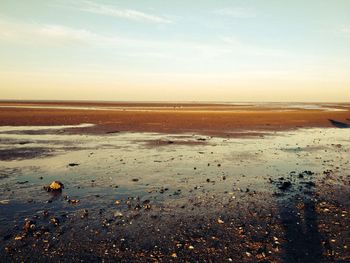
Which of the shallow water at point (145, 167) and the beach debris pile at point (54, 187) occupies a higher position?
the beach debris pile at point (54, 187)

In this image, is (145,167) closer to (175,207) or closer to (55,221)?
(175,207)

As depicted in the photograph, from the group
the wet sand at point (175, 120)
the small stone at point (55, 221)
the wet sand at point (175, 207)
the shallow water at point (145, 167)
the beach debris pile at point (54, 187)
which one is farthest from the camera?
the wet sand at point (175, 120)

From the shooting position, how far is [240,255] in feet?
27.2

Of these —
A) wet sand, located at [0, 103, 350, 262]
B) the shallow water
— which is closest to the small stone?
wet sand, located at [0, 103, 350, 262]

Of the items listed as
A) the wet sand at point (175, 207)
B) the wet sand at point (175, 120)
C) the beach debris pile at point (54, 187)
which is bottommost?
the wet sand at point (175, 207)

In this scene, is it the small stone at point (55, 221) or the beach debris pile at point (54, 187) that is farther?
the beach debris pile at point (54, 187)

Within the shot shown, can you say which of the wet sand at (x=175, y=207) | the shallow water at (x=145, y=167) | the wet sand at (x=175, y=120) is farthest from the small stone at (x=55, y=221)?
the wet sand at (x=175, y=120)

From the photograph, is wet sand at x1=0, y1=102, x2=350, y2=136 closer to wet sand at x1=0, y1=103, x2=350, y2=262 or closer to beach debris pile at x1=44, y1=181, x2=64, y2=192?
wet sand at x1=0, y1=103, x2=350, y2=262

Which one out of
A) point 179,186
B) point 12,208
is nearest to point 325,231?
point 179,186

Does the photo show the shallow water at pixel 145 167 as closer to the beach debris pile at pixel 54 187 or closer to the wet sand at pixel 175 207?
the wet sand at pixel 175 207

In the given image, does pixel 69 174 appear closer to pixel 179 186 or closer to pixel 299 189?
pixel 179 186

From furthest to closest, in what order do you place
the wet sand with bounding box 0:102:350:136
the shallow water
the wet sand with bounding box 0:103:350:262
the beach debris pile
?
the wet sand with bounding box 0:102:350:136 → the beach debris pile → the shallow water → the wet sand with bounding box 0:103:350:262

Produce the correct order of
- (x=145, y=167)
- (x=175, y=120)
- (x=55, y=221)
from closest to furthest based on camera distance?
(x=55, y=221)
(x=145, y=167)
(x=175, y=120)

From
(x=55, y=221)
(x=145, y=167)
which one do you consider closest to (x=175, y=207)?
(x=55, y=221)
